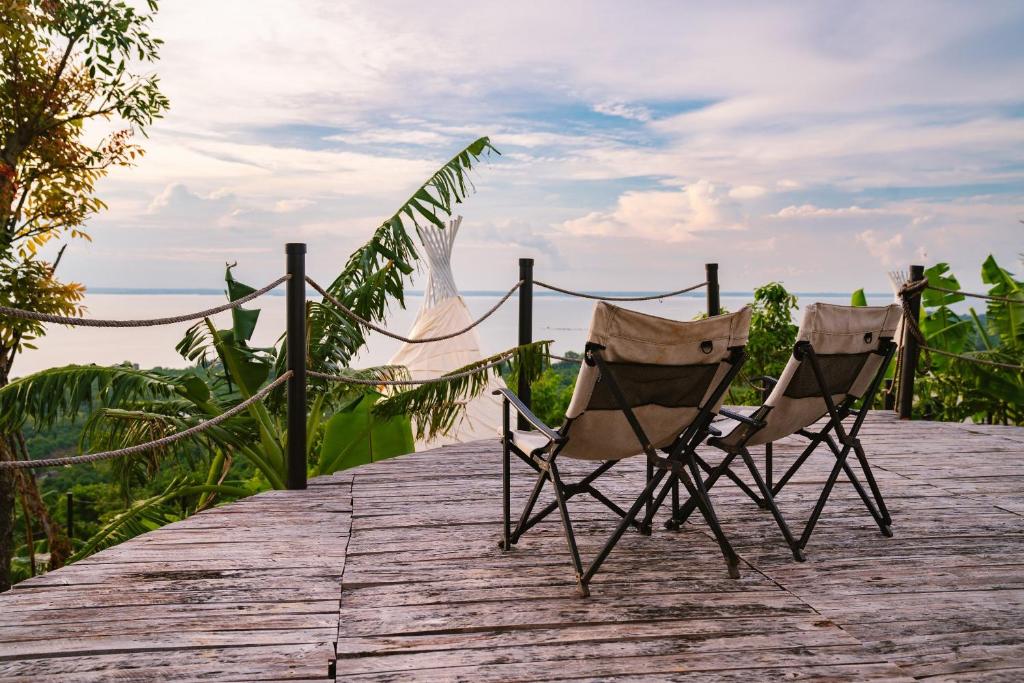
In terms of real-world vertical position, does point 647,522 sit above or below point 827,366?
below

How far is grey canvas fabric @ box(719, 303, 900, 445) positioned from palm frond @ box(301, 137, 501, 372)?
4.14 meters

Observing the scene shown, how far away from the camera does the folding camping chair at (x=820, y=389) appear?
10.6ft

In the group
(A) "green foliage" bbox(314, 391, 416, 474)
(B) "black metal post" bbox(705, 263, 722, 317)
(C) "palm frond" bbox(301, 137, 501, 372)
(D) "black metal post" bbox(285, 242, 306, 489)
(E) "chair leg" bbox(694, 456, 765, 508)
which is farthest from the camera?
(C) "palm frond" bbox(301, 137, 501, 372)

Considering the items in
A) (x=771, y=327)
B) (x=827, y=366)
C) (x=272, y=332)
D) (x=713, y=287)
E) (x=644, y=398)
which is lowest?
(x=644, y=398)

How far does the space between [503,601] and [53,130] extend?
9.08m

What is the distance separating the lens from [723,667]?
89.2 inches

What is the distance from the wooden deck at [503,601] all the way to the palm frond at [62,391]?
1.79 m

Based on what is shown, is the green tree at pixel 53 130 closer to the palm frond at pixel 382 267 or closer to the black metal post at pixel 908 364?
the palm frond at pixel 382 267

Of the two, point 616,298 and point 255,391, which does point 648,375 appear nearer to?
point 616,298

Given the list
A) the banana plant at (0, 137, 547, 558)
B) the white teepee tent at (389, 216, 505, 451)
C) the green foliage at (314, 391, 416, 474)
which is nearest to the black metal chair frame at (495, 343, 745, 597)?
the banana plant at (0, 137, 547, 558)

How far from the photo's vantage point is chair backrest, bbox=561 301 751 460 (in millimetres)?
2818

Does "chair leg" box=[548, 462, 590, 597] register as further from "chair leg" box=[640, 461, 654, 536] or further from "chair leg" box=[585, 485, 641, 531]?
"chair leg" box=[640, 461, 654, 536]

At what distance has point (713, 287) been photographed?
6.79m

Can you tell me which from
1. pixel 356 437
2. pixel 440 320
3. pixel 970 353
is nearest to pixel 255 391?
pixel 356 437
